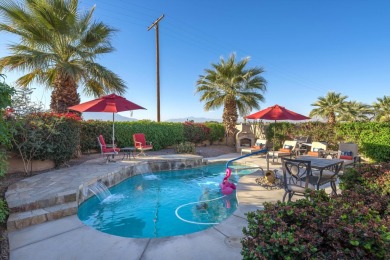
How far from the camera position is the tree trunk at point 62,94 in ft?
33.2

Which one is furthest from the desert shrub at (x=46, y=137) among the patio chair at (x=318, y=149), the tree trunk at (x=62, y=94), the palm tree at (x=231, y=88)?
the palm tree at (x=231, y=88)

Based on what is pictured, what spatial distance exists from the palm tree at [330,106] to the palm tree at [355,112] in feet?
1.21

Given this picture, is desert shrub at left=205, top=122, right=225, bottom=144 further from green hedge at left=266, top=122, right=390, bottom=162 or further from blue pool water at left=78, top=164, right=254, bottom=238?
blue pool water at left=78, top=164, right=254, bottom=238

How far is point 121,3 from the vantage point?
12.1 meters

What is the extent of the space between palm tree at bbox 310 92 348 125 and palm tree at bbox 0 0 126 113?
21.6 m

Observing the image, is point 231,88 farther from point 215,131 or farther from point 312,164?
point 312,164

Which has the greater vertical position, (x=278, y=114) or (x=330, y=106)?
(x=330, y=106)

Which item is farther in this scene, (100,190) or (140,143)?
(140,143)

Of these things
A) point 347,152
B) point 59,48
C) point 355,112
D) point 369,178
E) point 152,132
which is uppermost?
point 59,48

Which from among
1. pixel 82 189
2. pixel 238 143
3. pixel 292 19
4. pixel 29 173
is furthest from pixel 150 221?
pixel 292 19

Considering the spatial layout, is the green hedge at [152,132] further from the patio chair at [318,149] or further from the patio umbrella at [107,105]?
the patio chair at [318,149]

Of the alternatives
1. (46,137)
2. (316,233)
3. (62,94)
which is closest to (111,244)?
(316,233)

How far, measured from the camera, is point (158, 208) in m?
5.23

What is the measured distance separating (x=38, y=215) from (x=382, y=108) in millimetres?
30393
